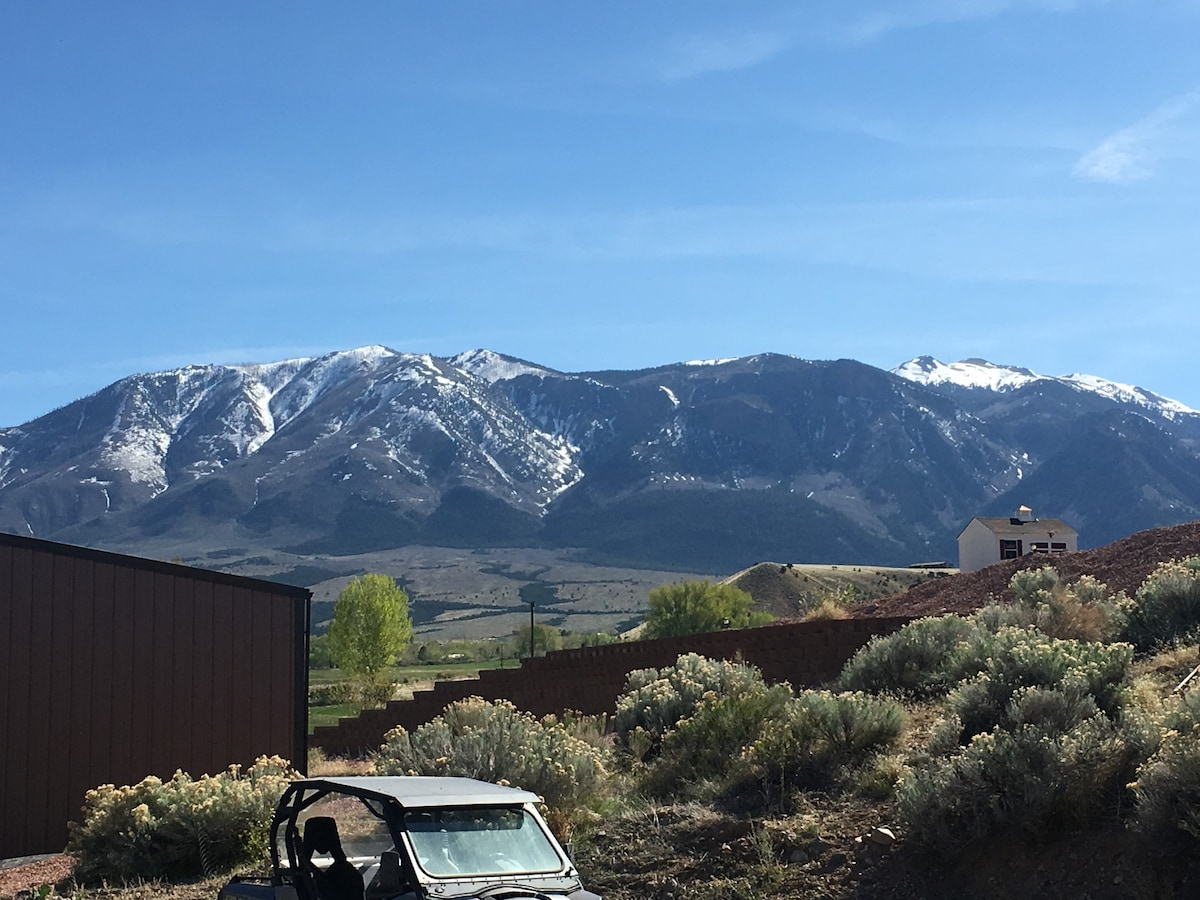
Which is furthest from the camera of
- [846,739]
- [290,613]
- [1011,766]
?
[290,613]

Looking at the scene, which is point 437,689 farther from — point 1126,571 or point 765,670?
point 1126,571

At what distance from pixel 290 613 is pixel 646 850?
430 inches

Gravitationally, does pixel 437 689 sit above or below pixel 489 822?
below

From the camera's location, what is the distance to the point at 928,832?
419 inches

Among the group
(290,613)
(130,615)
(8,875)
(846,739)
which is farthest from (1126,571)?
(8,875)

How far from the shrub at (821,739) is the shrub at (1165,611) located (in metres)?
4.66

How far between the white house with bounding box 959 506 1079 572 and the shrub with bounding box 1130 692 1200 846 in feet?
113

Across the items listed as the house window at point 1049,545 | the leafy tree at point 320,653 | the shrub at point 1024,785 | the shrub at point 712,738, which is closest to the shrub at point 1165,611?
the shrub at point 712,738

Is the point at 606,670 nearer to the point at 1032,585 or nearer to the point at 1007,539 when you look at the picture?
the point at 1032,585

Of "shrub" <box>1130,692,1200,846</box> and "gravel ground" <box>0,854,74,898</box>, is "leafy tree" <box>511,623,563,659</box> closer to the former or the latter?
"gravel ground" <box>0,854,74,898</box>

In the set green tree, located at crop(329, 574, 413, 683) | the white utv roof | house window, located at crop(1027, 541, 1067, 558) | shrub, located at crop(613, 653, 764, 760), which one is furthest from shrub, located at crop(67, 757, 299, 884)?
green tree, located at crop(329, 574, 413, 683)

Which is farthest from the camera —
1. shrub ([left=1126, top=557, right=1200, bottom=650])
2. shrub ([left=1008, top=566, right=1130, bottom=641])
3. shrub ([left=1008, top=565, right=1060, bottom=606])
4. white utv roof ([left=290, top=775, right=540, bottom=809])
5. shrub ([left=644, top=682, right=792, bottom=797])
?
shrub ([left=1008, top=565, right=1060, bottom=606])

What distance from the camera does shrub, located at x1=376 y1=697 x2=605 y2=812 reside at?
44.5 feet

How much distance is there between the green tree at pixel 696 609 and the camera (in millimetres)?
65125
